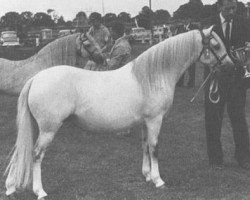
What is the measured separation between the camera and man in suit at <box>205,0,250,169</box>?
600cm

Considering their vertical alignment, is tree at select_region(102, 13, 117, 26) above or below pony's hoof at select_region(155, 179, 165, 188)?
above

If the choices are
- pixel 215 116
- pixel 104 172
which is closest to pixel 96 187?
pixel 104 172

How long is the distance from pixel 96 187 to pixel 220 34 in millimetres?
2525

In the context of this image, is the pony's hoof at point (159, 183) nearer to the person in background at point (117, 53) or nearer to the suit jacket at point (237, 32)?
the suit jacket at point (237, 32)

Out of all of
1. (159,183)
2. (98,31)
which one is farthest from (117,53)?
(159,183)

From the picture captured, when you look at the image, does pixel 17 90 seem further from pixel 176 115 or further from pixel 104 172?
pixel 176 115

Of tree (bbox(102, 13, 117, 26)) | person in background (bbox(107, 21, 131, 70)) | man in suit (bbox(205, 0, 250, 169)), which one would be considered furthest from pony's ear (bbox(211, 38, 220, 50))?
tree (bbox(102, 13, 117, 26))

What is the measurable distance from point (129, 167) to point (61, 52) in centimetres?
212

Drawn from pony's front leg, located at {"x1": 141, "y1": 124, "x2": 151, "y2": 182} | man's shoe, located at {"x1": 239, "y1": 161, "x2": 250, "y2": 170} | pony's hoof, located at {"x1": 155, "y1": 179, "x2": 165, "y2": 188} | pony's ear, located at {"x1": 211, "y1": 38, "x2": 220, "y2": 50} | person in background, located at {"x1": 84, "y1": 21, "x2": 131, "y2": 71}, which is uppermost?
pony's ear, located at {"x1": 211, "y1": 38, "x2": 220, "y2": 50}

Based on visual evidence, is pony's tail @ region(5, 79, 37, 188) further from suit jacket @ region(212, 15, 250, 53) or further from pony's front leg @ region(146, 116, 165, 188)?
suit jacket @ region(212, 15, 250, 53)

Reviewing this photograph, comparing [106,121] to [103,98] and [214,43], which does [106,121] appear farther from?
[214,43]

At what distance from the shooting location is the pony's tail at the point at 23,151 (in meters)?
4.99

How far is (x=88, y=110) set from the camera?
504 cm

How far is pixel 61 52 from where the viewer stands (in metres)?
7.20
